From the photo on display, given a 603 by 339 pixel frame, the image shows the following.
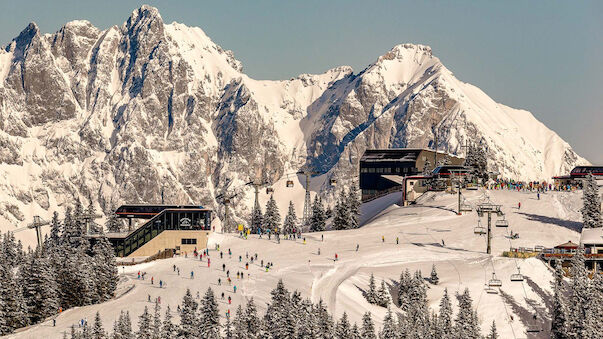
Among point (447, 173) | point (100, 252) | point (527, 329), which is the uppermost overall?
point (447, 173)

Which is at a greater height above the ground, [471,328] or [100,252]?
[100,252]

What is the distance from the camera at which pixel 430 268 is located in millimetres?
130500

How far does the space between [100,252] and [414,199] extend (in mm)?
74134

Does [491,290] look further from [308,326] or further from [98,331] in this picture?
[98,331]

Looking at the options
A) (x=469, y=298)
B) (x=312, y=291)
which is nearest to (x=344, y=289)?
(x=312, y=291)

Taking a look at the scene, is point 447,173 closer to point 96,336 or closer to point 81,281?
point 81,281

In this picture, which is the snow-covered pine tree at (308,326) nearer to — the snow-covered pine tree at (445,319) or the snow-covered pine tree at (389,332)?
the snow-covered pine tree at (389,332)

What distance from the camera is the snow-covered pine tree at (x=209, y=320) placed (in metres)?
96.9

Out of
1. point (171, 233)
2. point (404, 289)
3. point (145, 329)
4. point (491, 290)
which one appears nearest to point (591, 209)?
point (491, 290)

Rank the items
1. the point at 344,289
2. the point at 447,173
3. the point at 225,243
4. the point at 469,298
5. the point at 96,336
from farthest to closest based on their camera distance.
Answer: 1. the point at 447,173
2. the point at 225,243
3. the point at 344,289
4. the point at 469,298
5. the point at 96,336

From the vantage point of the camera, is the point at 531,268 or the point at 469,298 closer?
the point at 469,298

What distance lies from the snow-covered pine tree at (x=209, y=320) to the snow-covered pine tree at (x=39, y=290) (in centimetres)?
2233

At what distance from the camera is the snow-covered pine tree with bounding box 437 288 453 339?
102m

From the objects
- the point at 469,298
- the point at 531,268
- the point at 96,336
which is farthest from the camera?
the point at 531,268
